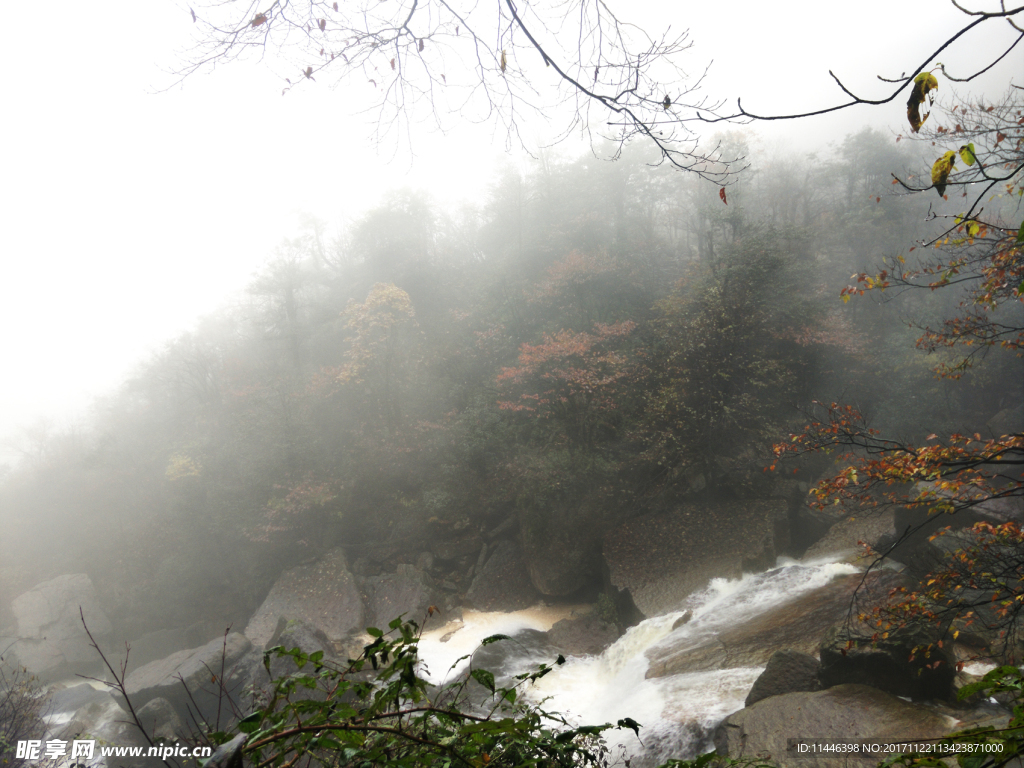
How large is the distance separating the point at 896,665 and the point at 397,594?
26.1 ft

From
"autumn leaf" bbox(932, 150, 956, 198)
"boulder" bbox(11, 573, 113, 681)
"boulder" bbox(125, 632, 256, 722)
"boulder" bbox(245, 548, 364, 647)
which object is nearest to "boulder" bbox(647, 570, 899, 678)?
"autumn leaf" bbox(932, 150, 956, 198)

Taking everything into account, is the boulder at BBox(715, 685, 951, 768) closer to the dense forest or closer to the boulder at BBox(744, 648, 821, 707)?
the boulder at BBox(744, 648, 821, 707)

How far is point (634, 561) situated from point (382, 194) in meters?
15.4

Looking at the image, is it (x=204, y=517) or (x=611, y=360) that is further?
(x=204, y=517)

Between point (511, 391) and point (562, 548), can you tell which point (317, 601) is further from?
point (511, 391)

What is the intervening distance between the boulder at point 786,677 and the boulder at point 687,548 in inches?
107

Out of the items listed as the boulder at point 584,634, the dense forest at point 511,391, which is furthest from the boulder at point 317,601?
the boulder at point 584,634

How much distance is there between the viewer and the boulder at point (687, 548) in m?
7.26

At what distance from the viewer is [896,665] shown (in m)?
3.90

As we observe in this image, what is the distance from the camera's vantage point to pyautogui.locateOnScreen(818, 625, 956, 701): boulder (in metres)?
3.78

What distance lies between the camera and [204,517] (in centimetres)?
1170

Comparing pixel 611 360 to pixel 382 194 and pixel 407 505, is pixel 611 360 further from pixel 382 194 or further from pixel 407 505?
pixel 382 194

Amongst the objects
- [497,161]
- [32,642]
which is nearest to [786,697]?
[32,642]

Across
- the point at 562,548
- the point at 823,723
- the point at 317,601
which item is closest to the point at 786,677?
the point at 823,723
